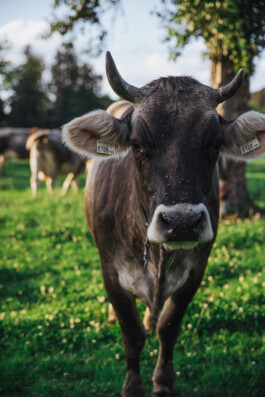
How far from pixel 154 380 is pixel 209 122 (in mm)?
2259

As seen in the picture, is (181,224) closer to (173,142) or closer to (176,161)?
(176,161)

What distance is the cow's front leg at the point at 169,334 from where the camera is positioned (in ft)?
10.9

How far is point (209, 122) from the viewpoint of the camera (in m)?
2.49

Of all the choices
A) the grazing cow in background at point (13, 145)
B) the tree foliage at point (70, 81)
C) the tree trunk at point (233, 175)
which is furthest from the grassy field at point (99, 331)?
the tree foliage at point (70, 81)

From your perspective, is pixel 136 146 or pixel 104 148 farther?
pixel 104 148

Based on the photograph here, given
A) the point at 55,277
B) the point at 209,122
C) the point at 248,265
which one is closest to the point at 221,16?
the point at 248,265

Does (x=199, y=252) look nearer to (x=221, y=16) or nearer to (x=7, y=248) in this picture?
(x=221, y=16)

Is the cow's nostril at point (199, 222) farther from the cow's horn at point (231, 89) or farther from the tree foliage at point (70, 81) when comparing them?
the tree foliage at point (70, 81)

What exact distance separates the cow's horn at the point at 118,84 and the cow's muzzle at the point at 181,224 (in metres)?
0.96

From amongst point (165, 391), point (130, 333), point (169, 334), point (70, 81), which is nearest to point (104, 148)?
point (130, 333)

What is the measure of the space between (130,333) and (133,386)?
1.37 ft

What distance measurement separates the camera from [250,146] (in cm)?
284

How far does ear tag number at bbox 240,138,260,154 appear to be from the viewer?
282 centimetres

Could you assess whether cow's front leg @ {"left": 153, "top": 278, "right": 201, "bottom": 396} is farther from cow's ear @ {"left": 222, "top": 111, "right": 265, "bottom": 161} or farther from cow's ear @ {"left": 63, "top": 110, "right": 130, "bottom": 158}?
cow's ear @ {"left": 63, "top": 110, "right": 130, "bottom": 158}
